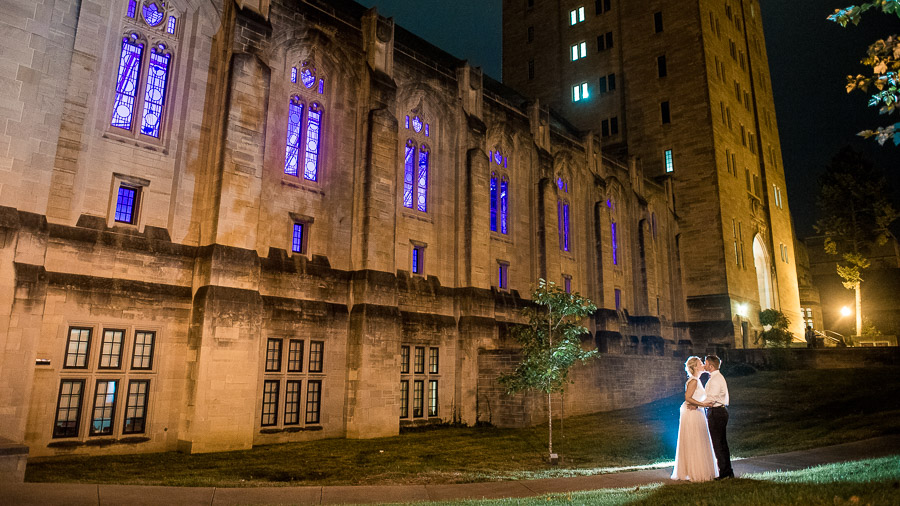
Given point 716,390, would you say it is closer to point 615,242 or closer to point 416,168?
point 416,168

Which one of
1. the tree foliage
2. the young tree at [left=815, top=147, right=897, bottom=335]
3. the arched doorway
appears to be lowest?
the tree foliage

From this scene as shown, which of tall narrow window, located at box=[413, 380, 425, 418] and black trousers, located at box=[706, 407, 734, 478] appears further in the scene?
tall narrow window, located at box=[413, 380, 425, 418]

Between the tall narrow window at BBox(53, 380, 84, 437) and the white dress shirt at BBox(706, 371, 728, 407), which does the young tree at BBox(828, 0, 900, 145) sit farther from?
the tall narrow window at BBox(53, 380, 84, 437)

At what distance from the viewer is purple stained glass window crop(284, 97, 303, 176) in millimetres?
20441

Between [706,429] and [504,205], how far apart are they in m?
20.6

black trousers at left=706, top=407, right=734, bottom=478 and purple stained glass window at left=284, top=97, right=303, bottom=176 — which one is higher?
purple stained glass window at left=284, top=97, right=303, bottom=176

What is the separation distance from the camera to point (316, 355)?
1966 cm

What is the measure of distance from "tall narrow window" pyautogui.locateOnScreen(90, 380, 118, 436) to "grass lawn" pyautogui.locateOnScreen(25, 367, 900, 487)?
1.18 m

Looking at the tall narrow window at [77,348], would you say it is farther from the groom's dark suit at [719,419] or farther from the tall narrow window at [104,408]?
the groom's dark suit at [719,419]

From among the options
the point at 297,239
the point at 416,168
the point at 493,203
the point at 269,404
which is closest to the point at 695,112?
the point at 493,203

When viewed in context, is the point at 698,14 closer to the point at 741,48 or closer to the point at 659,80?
the point at 659,80

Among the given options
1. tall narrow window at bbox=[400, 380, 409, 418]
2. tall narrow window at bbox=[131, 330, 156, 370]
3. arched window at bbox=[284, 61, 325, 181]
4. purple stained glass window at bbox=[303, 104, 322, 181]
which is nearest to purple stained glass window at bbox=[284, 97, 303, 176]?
arched window at bbox=[284, 61, 325, 181]

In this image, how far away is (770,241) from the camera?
5094 centimetres

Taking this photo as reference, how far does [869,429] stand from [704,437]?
33.9ft
